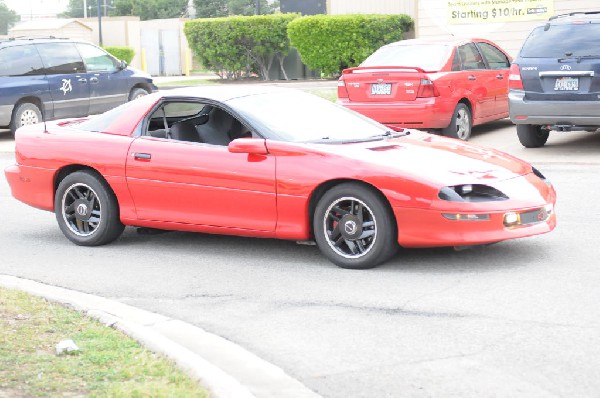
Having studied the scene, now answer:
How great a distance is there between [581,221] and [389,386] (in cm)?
472

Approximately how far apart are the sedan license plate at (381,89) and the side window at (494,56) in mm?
2433

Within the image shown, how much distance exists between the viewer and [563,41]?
1447cm

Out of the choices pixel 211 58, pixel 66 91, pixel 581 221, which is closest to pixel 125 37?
pixel 211 58

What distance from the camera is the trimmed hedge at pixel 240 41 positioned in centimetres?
3800

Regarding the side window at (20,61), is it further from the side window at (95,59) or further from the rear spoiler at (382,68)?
the rear spoiler at (382,68)

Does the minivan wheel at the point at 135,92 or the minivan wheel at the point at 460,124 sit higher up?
the minivan wheel at the point at 135,92

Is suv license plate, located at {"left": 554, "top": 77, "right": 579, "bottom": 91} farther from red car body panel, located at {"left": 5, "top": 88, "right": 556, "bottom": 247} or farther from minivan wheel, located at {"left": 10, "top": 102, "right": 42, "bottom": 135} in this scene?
minivan wheel, located at {"left": 10, "top": 102, "right": 42, "bottom": 135}

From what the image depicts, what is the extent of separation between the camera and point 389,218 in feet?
26.3

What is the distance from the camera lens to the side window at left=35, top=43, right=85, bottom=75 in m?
20.7

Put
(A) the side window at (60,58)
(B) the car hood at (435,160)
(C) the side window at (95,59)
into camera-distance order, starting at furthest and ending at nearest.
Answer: (C) the side window at (95,59) < (A) the side window at (60,58) < (B) the car hood at (435,160)

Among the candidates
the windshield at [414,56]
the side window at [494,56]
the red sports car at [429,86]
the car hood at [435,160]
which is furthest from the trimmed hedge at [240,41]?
the car hood at [435,160]

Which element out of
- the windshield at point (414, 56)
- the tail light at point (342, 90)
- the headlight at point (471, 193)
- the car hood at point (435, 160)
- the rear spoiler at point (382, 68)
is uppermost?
the windshield at point (414, 56)

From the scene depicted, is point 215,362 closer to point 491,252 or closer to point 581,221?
point 491,252

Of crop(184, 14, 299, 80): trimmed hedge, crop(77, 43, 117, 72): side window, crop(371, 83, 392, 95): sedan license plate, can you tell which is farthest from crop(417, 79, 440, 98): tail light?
crop(184, 14, 299, 80): trimmed hedge
